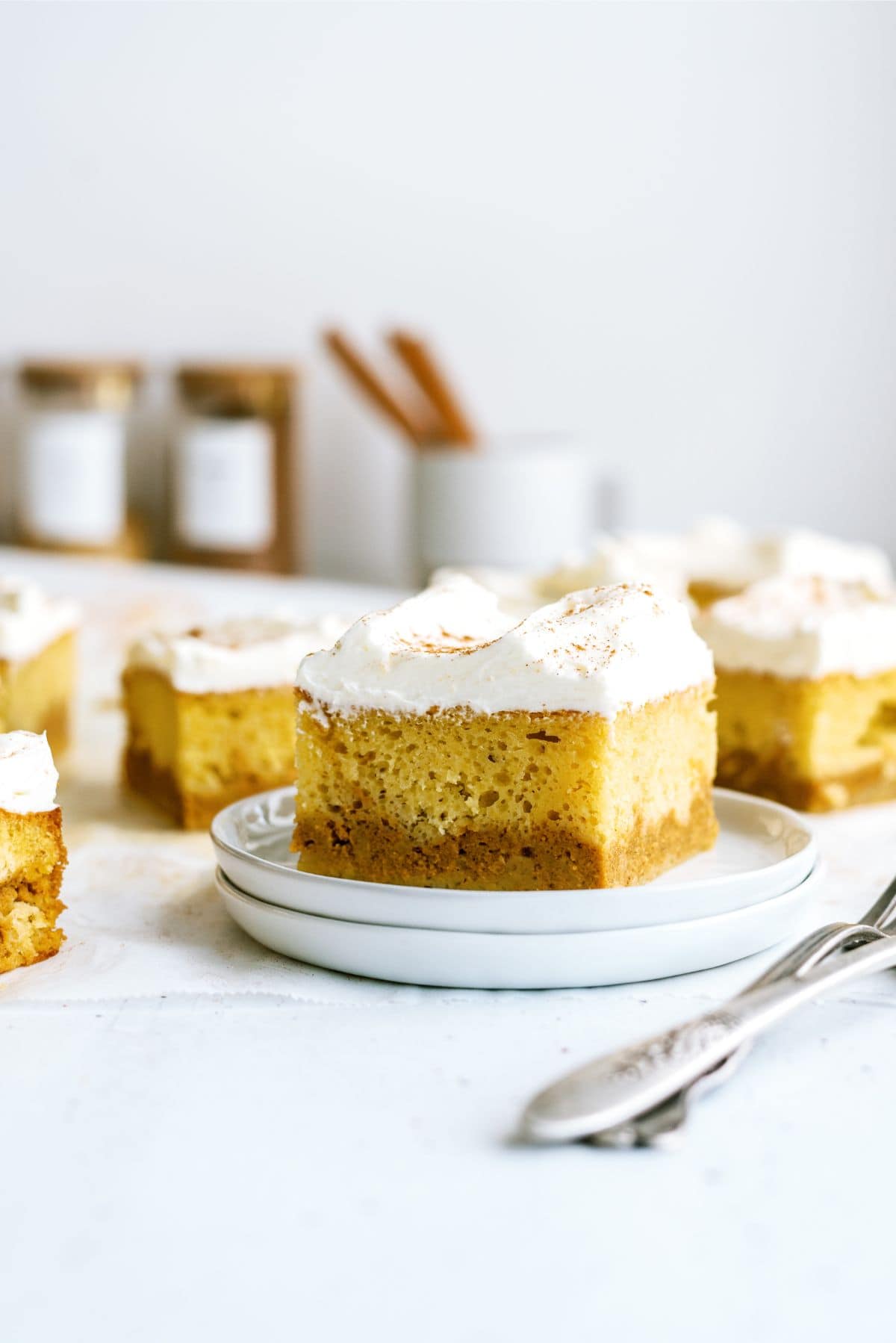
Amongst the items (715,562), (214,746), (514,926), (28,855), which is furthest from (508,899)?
(715,562)

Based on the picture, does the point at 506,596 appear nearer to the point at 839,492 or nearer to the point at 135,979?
the point at 135,979

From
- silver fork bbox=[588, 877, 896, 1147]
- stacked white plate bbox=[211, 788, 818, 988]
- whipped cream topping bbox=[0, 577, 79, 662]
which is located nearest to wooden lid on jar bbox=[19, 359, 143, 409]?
whipped cream topping bbox=[0, 577, 79, 662]

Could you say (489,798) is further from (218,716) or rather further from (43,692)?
(43,692)

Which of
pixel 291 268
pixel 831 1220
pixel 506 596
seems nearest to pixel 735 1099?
pixel 831 1220

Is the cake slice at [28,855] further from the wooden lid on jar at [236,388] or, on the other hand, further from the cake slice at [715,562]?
the wooden lid on jar at [236,388]

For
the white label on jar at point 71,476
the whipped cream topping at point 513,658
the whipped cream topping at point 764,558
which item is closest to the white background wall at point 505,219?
the white label on jar at point 71,476
